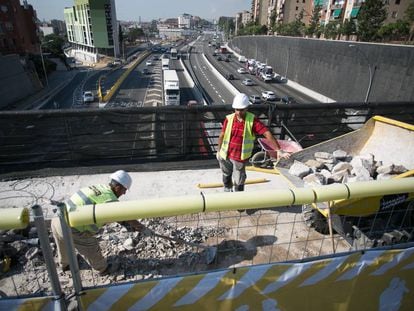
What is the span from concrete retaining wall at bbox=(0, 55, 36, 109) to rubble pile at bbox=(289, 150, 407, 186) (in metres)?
40.4

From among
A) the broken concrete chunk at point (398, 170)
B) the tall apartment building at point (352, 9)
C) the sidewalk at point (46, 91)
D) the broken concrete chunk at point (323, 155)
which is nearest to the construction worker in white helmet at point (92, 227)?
the broken concrete chunk at point (323, 155)

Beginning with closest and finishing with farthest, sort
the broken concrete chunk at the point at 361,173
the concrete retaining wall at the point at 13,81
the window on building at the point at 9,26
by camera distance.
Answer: the broken concrete chunk at the point at 361,173, the concrete retaining wall at the point at 13,81, the window on building at the point at 9,26

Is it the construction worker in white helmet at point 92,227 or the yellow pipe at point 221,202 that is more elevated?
the yellow pipe at point 221,202

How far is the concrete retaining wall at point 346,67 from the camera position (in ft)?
80.6

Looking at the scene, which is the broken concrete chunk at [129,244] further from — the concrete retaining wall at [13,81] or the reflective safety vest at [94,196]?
the concrete retaining wall at [13,81]

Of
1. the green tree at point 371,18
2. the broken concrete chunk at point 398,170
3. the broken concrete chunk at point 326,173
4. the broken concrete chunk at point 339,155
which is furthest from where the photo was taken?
the green tree at point 371,18

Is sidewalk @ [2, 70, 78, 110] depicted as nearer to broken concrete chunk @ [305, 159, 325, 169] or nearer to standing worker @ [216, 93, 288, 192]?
Answer: standing worker @ [216, 93, 288, 192]

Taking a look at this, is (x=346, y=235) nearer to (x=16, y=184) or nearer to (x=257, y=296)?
(x=257, y=296)

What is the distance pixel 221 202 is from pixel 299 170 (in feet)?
10.6

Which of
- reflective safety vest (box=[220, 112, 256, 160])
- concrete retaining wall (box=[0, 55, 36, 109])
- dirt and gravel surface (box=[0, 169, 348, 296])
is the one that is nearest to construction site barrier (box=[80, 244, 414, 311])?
dirt and gravel surface (box=[0, 169, 348, 296])

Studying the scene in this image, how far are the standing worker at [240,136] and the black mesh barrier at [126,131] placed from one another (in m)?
1.68

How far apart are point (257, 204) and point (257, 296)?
78cm

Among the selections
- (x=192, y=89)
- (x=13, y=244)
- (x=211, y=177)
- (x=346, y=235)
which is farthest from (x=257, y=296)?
(x=192, y=89)

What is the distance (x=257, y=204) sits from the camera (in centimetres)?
194
